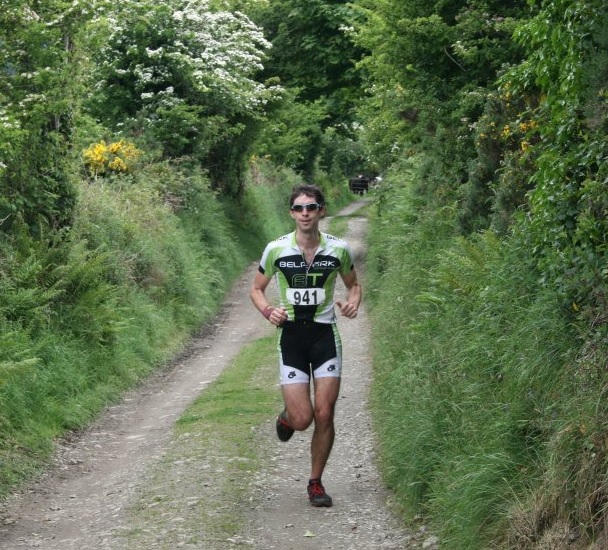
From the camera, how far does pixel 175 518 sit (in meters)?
7.82

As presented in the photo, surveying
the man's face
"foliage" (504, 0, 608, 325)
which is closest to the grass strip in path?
the man's face

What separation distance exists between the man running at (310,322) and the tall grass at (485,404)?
75cm

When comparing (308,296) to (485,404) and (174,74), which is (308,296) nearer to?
(485,404)

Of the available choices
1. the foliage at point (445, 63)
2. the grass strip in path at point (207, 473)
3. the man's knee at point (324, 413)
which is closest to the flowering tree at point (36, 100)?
the grass strip in path at point (207, 473)

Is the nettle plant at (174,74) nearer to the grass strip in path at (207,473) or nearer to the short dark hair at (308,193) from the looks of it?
the grass strip in path at (207,473)

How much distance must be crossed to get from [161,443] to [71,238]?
195 inches

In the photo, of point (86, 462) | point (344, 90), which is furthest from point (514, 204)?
point (344, 90)

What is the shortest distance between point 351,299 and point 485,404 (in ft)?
4.64

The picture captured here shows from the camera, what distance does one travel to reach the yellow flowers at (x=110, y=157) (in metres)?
20.9

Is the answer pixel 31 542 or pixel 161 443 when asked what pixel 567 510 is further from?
pixel 161 443

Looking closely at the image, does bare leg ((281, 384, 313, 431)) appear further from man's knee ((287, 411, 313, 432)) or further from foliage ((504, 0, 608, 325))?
foliage ((504, 0, 608, 325))

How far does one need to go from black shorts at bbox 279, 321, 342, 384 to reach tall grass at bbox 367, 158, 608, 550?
937mm

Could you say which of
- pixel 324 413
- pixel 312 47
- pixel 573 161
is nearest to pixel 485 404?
pixel 324 413

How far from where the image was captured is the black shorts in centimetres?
820
